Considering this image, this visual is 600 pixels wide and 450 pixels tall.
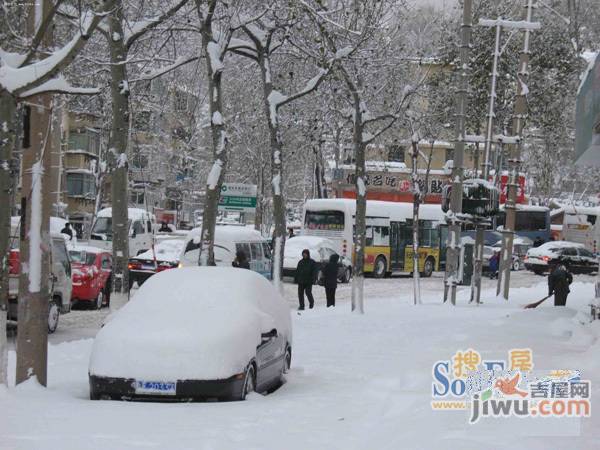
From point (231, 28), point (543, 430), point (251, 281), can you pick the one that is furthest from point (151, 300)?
point (231, 28)

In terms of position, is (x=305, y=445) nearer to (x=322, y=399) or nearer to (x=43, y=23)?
(x=322, y=399)

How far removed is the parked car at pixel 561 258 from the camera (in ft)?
→ 160

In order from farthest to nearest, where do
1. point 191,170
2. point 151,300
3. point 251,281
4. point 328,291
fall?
point 191,170
point 328,291
point 251,281
point 151,300

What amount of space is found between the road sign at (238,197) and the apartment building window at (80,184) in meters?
30.8

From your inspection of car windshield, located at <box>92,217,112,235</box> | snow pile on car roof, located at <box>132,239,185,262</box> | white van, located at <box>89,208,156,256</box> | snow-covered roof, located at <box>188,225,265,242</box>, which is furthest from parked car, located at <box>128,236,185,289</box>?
car windshield, located at <box>92,217,112,235</box>

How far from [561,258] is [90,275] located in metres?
31.0

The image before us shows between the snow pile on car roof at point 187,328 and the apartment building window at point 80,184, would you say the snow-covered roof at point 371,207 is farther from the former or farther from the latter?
the snow pile on car roof at point 187,328

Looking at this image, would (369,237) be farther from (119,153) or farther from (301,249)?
(119,153)

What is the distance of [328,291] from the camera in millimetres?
25531

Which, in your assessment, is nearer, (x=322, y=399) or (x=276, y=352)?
(x=322, y=399)

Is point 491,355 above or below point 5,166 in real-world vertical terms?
below

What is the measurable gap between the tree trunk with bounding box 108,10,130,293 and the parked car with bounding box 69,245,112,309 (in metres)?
6.20

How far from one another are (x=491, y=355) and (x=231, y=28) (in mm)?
8333

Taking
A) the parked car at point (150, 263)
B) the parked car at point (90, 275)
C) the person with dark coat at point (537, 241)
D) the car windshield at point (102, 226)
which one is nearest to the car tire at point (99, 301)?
the parked car at point (90, 275)
